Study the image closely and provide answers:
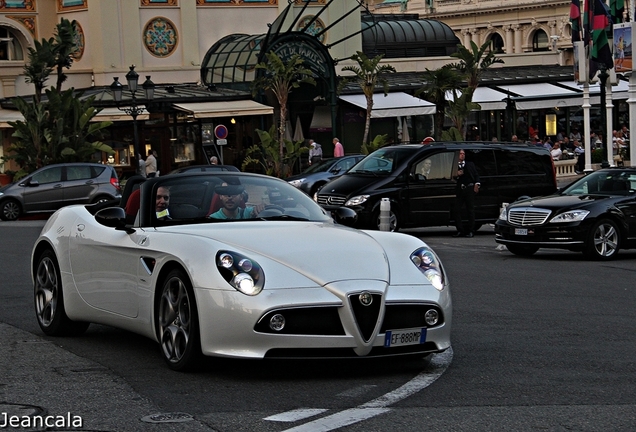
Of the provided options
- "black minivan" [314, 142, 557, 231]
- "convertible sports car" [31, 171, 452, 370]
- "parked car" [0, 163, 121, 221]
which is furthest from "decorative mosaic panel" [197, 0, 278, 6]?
"convertible sports car" [31, 171, 452, 370]

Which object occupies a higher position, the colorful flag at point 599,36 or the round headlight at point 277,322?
the colorful flag at point 599,36

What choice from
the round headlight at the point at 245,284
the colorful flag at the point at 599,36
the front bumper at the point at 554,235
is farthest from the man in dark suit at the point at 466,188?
the round headlight at the point at 245,284

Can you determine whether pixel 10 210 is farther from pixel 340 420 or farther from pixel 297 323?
pixel 340 420

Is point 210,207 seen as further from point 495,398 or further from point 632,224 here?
→ point 632,224

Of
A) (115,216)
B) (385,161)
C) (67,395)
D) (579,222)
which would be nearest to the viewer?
(67,395)

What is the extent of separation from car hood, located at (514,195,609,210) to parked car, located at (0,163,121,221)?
708 inches

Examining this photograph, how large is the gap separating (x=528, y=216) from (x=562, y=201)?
65 cm

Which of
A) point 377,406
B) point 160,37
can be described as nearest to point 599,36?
point 160,37

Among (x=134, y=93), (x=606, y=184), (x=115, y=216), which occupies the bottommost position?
(x=606, y=184)

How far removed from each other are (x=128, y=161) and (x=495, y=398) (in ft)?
141

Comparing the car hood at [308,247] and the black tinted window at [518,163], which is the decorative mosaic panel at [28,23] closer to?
the black tinted window at [518,163]

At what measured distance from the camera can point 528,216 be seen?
61.5ft

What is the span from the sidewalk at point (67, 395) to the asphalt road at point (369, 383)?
0.01m

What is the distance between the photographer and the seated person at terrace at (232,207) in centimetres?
862
